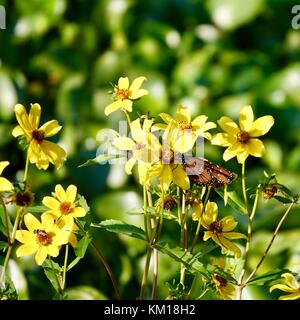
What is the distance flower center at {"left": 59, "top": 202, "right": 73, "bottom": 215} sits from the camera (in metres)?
0.56

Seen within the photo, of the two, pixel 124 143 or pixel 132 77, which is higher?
pixel 132 77

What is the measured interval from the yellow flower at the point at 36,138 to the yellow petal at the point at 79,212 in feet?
0.11

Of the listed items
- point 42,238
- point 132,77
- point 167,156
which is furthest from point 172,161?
point 132,77

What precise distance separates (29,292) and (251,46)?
1.13m

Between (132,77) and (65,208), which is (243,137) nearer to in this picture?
(65,208)

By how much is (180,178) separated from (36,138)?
108 mm

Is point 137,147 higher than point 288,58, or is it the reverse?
point 288,58

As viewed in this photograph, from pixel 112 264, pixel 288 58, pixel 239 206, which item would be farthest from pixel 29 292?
pixel 288 58

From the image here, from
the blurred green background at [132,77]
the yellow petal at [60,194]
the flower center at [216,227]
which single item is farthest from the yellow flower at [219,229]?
the blurred green background at [132,77]

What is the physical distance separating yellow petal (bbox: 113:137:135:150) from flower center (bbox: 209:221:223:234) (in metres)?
0.09

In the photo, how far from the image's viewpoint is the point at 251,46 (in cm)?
228

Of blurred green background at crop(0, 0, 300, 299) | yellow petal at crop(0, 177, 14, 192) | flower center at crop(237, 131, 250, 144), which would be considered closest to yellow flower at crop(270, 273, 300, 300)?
flower center at crop(237, 131, 250, 144)

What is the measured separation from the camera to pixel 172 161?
0.54 m
